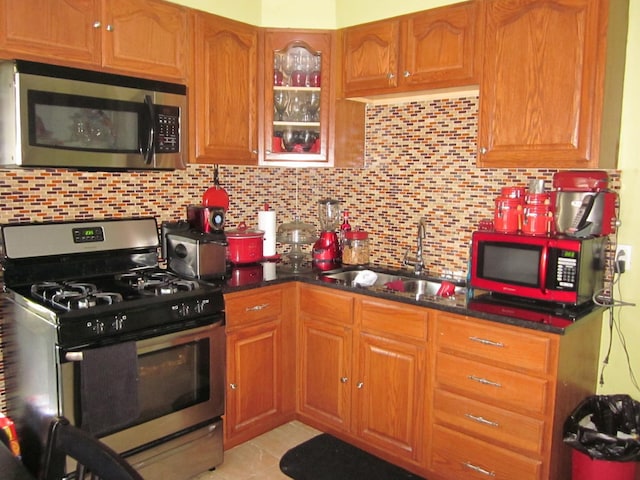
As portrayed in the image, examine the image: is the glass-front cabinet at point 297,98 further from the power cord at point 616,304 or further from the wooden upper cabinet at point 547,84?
the power cord at point 616,304

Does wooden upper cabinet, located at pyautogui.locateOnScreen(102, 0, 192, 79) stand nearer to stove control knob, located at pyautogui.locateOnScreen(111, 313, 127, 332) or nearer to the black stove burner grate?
the black stove burner grate

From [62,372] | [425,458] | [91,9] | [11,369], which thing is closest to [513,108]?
[425,458]

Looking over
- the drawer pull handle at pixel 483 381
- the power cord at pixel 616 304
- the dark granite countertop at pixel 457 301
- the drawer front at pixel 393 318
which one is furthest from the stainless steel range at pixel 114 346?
the power cord at pixel 616 304

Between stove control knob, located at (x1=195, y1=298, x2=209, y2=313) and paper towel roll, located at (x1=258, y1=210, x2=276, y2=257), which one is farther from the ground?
paper towel roll, located at (x1=258, y1=210, x2=276, y2=257)

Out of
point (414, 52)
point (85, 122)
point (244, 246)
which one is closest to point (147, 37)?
point (85, 122)

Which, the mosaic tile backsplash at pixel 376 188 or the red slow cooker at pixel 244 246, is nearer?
the mosaic tile backsplash at pixel 376 188

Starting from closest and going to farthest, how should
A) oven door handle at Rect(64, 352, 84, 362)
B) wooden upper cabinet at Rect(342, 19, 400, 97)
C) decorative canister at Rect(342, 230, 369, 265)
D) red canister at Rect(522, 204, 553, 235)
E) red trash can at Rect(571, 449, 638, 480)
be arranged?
oven door handle at Rect(64, 352, 84, 362), red trash can at Rect(571, 449, 638, 480), red canister at Rect(522, 204, 553, 235), wooden upper cabinet at Rect(342, 19, 400, 97), decorative canister at Rect(342, 230, 369, 265)

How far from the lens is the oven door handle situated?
1.95 meters

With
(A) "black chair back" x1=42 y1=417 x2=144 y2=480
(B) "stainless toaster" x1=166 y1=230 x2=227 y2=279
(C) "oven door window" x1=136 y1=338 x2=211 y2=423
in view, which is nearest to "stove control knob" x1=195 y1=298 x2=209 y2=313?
(C) "oven door window" x1=136 y1=338 x2=211 y2=423

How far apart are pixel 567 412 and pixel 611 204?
0.87 meters

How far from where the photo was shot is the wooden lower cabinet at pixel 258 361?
8.57 feet

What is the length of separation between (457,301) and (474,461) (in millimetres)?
658

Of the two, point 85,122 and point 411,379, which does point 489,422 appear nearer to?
point 411,379

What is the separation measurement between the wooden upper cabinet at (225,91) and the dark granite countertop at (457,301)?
613mm
